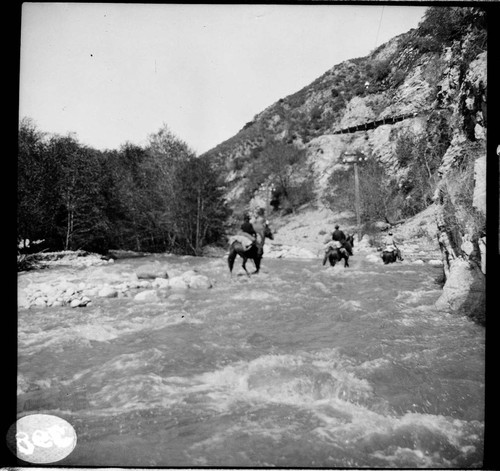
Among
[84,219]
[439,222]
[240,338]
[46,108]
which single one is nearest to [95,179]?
[84,219]

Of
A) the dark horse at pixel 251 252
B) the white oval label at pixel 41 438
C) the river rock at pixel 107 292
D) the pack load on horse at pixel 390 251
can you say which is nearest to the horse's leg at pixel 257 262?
the dark horse at pixel 251 252

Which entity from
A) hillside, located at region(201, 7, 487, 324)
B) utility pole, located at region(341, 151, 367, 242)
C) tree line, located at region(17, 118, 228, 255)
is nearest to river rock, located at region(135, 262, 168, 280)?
tree line, located at region(17, 118, 228, 255)

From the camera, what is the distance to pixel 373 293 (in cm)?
317

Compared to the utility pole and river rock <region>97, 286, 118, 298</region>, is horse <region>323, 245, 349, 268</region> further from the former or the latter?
river rock <region>97, 286, 118, 298</region>

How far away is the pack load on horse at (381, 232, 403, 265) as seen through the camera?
329 centimetres

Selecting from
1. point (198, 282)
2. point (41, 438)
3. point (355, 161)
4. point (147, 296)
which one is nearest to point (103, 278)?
point (147, 296)

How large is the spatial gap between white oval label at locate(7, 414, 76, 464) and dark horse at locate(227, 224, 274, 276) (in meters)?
2.13

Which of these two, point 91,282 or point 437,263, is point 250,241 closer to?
point 91,282

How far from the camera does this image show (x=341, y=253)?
3.38 metres

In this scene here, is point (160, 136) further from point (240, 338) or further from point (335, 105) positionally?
point (240, 338)

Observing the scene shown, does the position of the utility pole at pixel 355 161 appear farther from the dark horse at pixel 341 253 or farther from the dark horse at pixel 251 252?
the dark horse at pixel 251 252

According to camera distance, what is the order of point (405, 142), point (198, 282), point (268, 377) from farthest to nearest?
1. point (198, 282)
2. point (405, 142)
3. point (268, 377)

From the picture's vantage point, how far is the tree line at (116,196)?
3004 millimetres

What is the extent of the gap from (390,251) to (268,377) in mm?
1737
